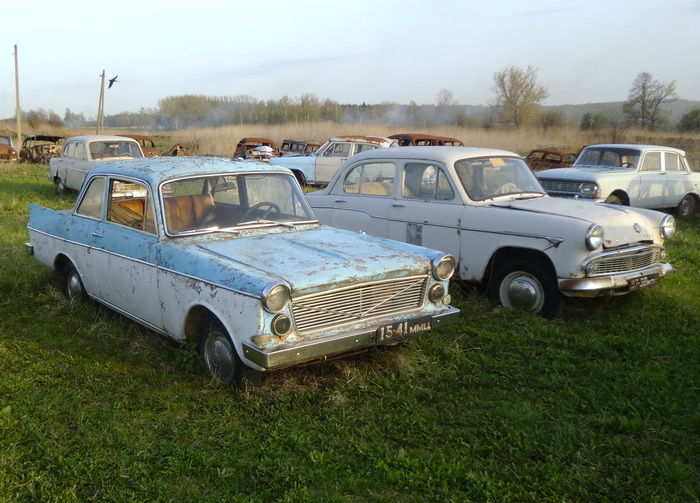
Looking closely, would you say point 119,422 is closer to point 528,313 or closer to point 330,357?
point 330,357

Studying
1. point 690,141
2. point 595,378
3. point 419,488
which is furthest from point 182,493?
point 690,141

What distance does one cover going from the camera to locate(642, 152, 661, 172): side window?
11719 mm

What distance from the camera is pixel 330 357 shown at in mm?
4168

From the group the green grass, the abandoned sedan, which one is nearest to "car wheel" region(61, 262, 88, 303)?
the abandoned sedan

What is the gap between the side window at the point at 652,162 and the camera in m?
11.7

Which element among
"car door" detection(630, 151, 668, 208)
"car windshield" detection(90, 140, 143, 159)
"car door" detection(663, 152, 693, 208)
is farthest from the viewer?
"car windshield" detection(90, 140, 143, 159)

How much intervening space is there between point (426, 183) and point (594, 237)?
5.99 feet

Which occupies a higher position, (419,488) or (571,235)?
(571,235)

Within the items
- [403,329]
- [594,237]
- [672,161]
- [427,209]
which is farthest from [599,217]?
[672,161]

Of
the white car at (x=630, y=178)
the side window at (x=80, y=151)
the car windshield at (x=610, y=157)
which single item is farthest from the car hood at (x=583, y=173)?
the side window at (x=80, y=151)

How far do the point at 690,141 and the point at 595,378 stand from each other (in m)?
29.7

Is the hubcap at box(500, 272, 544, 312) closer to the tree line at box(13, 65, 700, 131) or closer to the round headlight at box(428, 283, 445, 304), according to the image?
the round headlight at box(428, 283, 445, 304)

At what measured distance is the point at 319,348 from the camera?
3.87 m

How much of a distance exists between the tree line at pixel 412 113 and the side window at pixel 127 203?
95.8 feet
